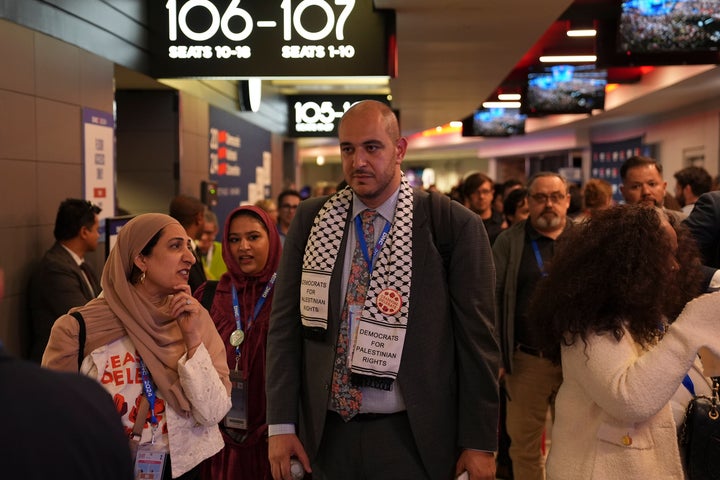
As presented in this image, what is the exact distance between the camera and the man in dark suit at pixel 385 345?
2590 millimetres

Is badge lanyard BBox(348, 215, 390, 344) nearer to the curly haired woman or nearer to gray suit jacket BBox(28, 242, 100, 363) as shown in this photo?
the curly haired woman

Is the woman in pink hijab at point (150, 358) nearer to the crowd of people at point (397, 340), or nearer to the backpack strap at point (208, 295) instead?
the crowd of people at point (397, 340)

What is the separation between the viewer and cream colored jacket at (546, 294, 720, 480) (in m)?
2.40

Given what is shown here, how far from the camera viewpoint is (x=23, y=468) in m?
1.21

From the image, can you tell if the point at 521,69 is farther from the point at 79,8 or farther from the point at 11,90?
the point at 11,90

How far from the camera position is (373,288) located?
260 cm

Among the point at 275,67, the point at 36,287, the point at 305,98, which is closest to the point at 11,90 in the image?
the point at 36,287

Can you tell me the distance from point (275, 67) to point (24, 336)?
7.36 ft

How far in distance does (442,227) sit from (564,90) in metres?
11.2

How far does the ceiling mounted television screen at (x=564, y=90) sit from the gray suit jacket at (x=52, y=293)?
951 cm

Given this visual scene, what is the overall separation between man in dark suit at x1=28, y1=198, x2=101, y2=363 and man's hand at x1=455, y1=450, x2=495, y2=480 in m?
3.01

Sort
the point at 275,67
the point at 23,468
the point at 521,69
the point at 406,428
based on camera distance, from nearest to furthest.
A: the point at 23,468 < the point at 406,428 < the point at 275,67 < the point at 521,69

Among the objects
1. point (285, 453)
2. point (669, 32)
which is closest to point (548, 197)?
point (285, 453)

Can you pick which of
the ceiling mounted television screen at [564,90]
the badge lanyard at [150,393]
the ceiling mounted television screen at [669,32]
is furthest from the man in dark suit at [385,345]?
the ceiling mounted television screen at [564,90]
